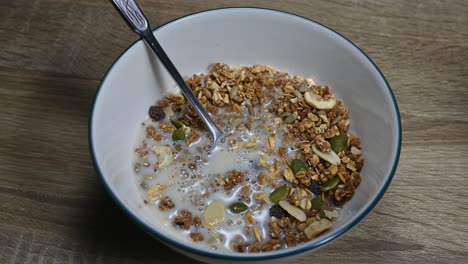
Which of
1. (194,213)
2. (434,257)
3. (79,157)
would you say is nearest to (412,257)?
(434,257)

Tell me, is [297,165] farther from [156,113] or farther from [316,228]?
[156,113]

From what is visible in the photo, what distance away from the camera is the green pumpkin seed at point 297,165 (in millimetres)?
695

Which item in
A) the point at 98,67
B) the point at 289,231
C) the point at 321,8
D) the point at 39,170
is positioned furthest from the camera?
the point at 321,8

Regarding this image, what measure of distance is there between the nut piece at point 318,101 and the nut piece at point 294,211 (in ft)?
0.59

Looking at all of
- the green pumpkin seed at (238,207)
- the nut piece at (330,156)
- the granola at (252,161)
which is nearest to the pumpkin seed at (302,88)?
the granola at (252,161)

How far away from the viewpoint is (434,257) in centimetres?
69

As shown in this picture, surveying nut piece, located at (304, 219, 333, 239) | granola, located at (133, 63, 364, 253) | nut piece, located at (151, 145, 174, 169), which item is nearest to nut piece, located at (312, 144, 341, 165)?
granola, located at (133, 63, 364, 253)

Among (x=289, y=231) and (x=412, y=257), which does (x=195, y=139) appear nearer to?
(x=289, y=231)

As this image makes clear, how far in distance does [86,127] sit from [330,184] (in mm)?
406

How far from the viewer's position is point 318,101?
771 mm

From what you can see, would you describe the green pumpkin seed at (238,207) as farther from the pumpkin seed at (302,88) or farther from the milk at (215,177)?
the pumpkin seed at (302,88)

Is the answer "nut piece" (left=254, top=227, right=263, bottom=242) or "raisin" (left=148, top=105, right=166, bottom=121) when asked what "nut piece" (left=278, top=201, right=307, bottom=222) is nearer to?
"nut piece" (left=254, top=227, right=263, bottom=242)

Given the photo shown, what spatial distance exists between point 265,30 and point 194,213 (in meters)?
0.31

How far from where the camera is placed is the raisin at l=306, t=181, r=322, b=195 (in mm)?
683
